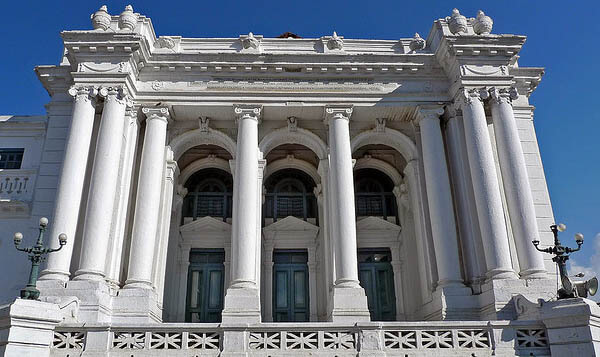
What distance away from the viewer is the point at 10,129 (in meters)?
21.0

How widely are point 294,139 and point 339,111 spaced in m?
2.44

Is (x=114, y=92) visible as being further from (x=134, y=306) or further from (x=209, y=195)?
(x=134, y=306)

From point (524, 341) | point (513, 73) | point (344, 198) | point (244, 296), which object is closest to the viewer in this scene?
point (524, 341)

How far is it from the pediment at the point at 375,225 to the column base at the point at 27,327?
43.6ft

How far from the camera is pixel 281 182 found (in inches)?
952

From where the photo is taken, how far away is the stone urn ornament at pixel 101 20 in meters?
19.3

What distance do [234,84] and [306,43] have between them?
383 centimetres

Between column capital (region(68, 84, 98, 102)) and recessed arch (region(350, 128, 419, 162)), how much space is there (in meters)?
10.0

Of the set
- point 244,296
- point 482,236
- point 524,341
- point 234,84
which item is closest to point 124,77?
point 234,84

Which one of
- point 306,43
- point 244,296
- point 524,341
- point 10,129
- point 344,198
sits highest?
point 306,43

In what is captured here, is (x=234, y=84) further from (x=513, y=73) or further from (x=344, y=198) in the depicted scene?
(x=513, y=73)

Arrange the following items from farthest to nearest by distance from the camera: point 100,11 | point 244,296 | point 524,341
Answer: point 100,11 < point 244,296 < point 524,341

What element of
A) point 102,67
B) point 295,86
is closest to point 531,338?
point 295,86

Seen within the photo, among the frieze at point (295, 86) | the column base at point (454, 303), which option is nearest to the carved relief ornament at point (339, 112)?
the frieze at point (295, 86)
